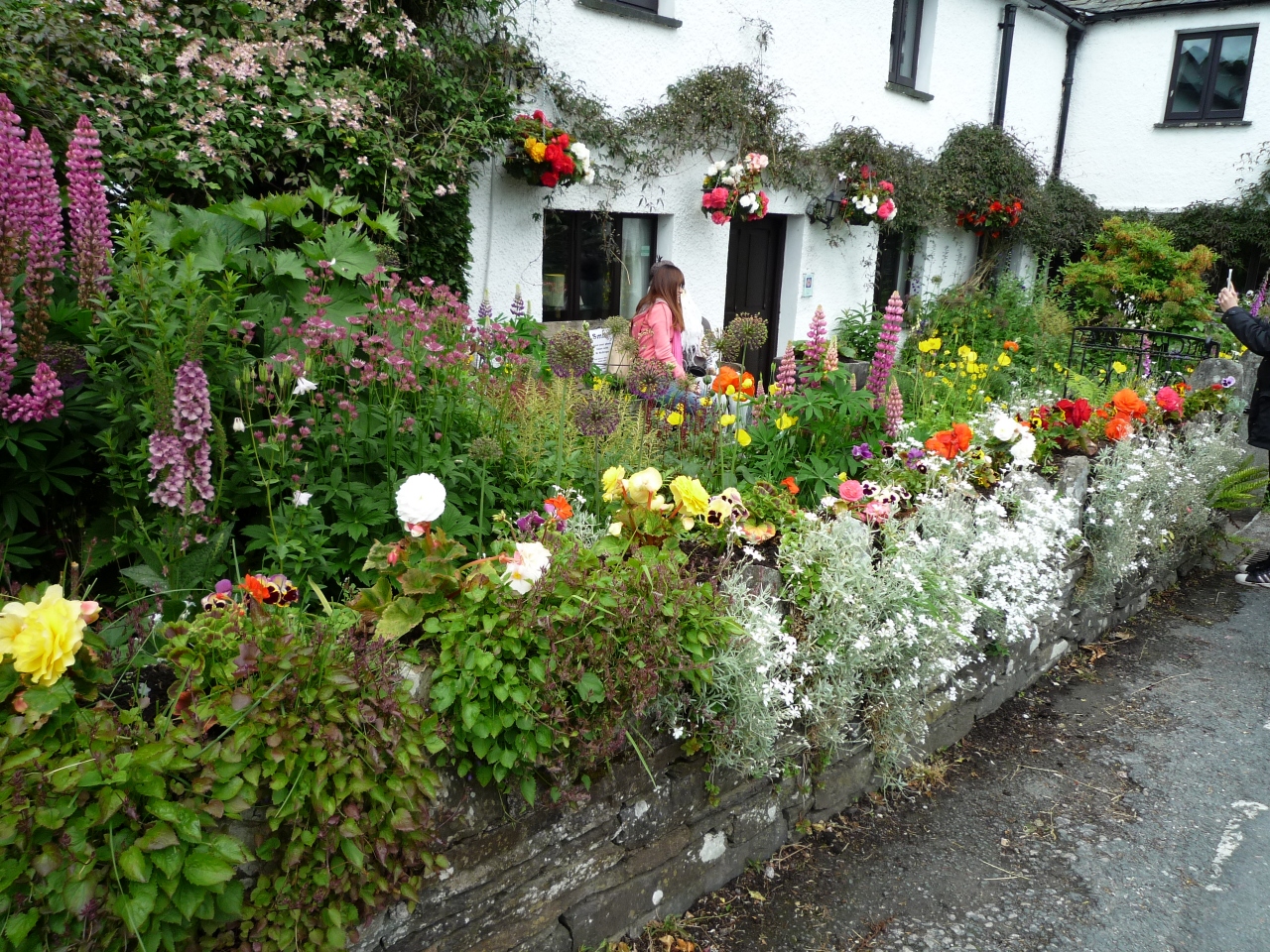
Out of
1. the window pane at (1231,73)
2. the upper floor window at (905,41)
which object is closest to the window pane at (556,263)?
the upper floor window at (905,41)

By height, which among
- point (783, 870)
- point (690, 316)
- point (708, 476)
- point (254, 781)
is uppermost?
point (690, 316)

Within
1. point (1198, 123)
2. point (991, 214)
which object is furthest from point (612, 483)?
point (1198, 123)

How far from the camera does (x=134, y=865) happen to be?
145 cm

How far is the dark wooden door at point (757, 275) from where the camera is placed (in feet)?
31.4

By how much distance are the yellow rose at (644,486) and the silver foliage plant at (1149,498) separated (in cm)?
290

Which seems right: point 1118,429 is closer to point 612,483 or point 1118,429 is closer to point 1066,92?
point 612,483

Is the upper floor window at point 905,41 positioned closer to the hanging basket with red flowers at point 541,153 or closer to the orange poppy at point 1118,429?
the hanging basket with red flowers at point 541,153

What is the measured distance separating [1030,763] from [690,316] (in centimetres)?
365

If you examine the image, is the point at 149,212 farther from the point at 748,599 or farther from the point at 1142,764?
the point at 1142,764

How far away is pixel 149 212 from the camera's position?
298 centimetres

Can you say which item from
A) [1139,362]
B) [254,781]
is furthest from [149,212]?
[1139,362]

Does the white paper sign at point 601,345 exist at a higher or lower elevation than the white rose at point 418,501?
higher

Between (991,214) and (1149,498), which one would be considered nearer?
(1149,498)

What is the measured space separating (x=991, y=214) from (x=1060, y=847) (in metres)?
10.5
